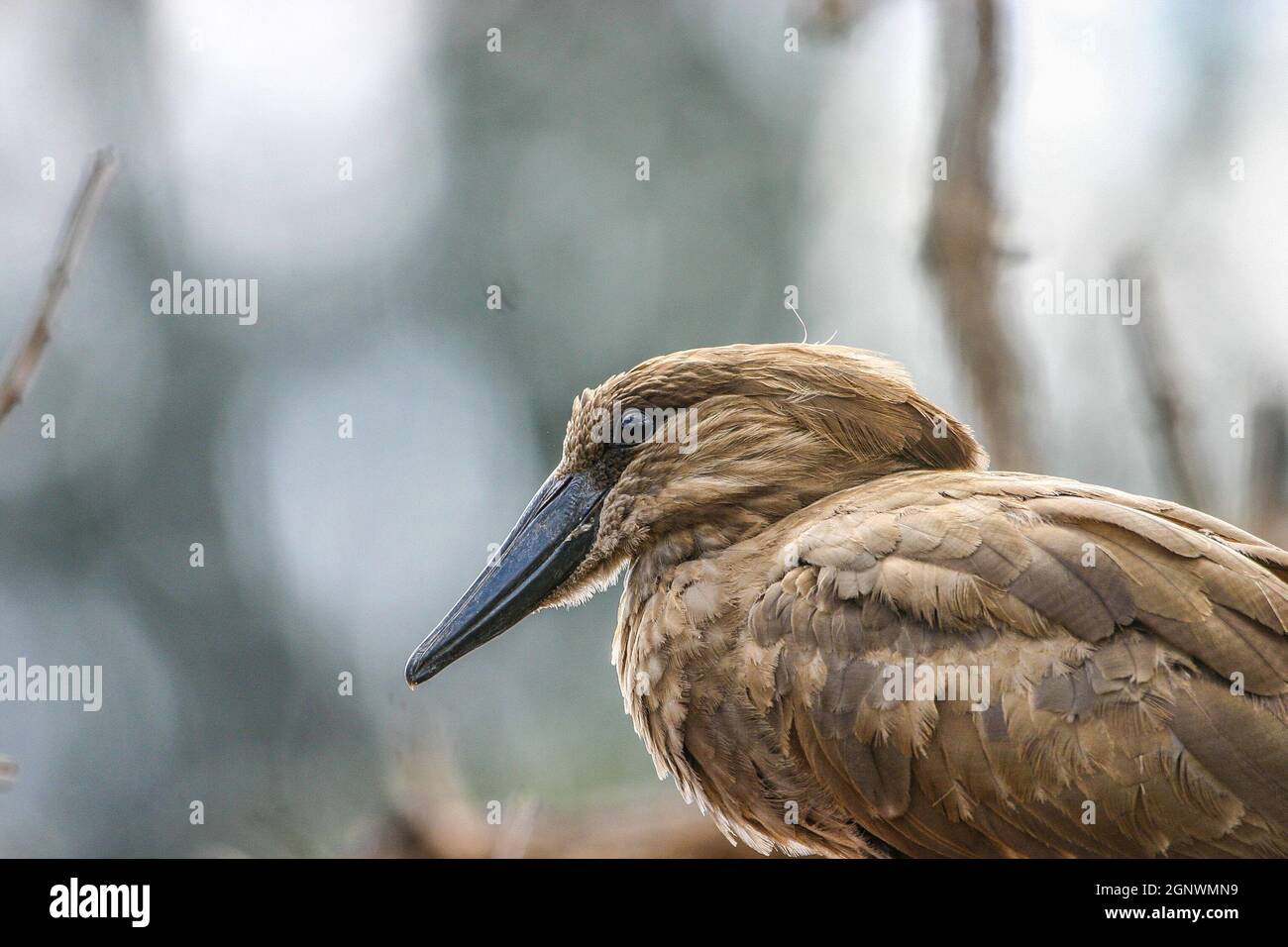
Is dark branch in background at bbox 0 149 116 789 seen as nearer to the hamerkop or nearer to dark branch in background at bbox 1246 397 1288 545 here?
the hamerkop

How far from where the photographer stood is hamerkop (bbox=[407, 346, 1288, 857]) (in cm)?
232

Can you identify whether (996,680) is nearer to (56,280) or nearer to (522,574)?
(522,574)

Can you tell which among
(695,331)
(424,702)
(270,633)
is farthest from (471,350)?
(424,702)

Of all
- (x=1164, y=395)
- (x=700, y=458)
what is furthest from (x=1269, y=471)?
(x=700, y=458)

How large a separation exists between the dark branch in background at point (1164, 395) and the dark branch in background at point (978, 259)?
0.35m

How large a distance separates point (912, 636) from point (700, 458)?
728mm

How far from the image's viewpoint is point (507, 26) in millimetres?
6711

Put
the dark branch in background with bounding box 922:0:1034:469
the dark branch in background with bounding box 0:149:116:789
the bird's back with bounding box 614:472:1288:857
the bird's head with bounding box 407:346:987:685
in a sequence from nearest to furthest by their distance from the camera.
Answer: the dark branch in background with bounding box 0:149:116:789, the bird's back with bounding box 614:472:1288:857, the bird's head with bounding box 407:346:987:685, the dark branch in background with bounding box 922:0:1034:469

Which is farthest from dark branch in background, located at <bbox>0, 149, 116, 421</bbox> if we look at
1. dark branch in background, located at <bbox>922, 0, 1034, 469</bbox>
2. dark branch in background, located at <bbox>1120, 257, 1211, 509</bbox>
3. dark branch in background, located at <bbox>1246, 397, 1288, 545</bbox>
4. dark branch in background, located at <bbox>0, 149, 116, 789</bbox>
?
dark branch in background, located at <bbox>1246, 397, 1288, 545</bbox>

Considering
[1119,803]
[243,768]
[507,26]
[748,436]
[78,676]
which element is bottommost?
[243,768]

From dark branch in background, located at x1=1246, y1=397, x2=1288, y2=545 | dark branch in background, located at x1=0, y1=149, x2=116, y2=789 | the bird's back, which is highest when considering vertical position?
dark branch in background, located at x1=0, y1=149, x2=116, y2=789

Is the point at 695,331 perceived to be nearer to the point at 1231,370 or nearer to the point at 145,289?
the point at 1231,370

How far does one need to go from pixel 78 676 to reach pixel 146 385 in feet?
5.94

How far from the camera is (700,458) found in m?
2.95
